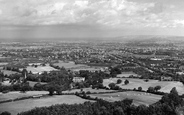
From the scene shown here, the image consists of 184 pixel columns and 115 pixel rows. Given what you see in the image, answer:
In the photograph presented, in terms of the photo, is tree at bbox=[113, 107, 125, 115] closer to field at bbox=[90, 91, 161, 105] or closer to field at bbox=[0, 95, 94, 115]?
field at bbox=[90, 91, 161, 105]

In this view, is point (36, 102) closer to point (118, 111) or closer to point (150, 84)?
point (118, 111)

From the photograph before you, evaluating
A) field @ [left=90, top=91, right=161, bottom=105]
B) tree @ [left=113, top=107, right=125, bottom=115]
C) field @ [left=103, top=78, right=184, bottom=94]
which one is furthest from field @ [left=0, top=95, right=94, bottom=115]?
field @ [left=103, top=78, right=184, bottom=94]

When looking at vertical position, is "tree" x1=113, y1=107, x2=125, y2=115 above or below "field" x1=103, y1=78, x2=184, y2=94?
above

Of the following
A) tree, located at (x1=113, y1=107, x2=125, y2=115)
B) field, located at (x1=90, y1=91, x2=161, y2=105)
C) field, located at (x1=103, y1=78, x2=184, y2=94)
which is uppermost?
tree, located at (x1=113, y1=107, x2=125, y2=115)

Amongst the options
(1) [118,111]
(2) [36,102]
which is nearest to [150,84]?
(1) [118,111]

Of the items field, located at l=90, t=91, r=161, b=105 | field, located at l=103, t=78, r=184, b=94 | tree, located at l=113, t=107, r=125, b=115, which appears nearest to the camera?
tree, located at l=113, t=107, r=125, b=115

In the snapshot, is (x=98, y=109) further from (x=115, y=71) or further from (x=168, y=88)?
(x=115, y=71)
